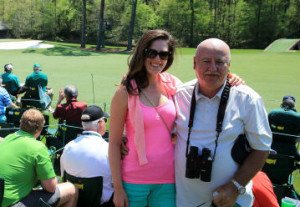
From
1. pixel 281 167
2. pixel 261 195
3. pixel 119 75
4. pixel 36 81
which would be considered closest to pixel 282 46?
pixel 119 75

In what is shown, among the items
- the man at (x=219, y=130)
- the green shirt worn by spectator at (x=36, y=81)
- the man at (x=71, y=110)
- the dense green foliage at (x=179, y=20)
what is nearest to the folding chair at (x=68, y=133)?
the man at (x=71, y=110)

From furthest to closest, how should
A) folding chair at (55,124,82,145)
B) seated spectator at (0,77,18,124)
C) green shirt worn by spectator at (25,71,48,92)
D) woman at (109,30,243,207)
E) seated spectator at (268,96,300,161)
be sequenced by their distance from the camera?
green shirt worn by spectator at (25,71,48,92) → seated spectator at (0,77,18,124) → folding chair at (55,124,82,145) → seated spectator at (268,96,300,161) → woman at (109,30,243,207)

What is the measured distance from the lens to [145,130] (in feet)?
8.44

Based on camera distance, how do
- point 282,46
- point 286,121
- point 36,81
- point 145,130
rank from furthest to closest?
point 282,46, point 36,81, point 286,121, point 145,130

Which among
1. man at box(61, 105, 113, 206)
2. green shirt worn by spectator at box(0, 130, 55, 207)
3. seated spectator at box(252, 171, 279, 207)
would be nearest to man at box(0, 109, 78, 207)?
green shirt worn by spectator at box(0, 130, 55, 207)

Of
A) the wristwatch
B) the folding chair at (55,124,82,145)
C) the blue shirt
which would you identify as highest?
the wristwatch

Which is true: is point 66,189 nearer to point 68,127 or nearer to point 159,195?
point 159,195

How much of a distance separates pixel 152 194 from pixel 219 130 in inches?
24.7

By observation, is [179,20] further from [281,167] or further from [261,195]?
[261,195]

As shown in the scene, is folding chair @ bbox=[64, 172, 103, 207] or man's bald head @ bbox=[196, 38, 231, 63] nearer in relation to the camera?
man's bald head @ bbox=[196, 38, 231, 63]

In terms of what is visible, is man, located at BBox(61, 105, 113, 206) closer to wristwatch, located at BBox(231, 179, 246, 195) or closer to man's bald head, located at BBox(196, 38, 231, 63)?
wristwatch, located at BBox(231, 179, 246, 195)

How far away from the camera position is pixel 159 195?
2645 mm

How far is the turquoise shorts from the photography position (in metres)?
2.64

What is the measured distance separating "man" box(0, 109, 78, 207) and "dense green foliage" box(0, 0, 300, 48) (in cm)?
5399
